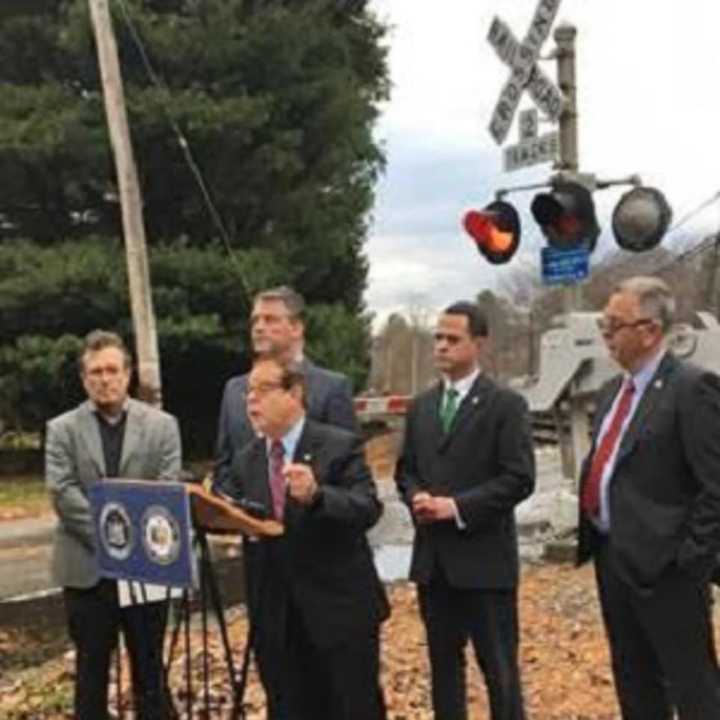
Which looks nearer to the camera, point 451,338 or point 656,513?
point 656,513

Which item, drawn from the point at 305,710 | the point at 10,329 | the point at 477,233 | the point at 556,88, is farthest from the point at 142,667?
the point at 10,329

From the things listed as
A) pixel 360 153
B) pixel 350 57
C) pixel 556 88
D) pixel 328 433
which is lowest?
pixel 328 433

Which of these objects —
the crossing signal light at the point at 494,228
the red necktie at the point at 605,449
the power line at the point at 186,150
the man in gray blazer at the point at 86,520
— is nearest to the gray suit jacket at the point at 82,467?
the man in gray blazer at the point at 86,520

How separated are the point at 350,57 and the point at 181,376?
6.73 metres

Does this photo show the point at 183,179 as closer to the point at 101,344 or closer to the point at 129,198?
the point at 129,198

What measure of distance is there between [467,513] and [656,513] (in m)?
0.95

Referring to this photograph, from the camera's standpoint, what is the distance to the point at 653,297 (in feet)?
17.6

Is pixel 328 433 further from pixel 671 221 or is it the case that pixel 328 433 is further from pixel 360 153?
pixel 360 153

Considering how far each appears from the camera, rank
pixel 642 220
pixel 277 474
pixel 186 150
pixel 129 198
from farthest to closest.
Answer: pixel 186 150 < pixel 129 198 < pixel 642 220 < pixel 277 474

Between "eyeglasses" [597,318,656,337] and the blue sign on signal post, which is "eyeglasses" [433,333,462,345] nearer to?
"eyeglasses" [597,318,656,337]

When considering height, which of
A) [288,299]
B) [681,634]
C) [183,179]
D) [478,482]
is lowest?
[681,634]

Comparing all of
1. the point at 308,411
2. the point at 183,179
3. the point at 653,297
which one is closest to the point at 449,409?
the point at 308,411

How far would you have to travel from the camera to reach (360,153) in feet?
91.9

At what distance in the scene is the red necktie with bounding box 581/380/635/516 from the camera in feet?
18.0
